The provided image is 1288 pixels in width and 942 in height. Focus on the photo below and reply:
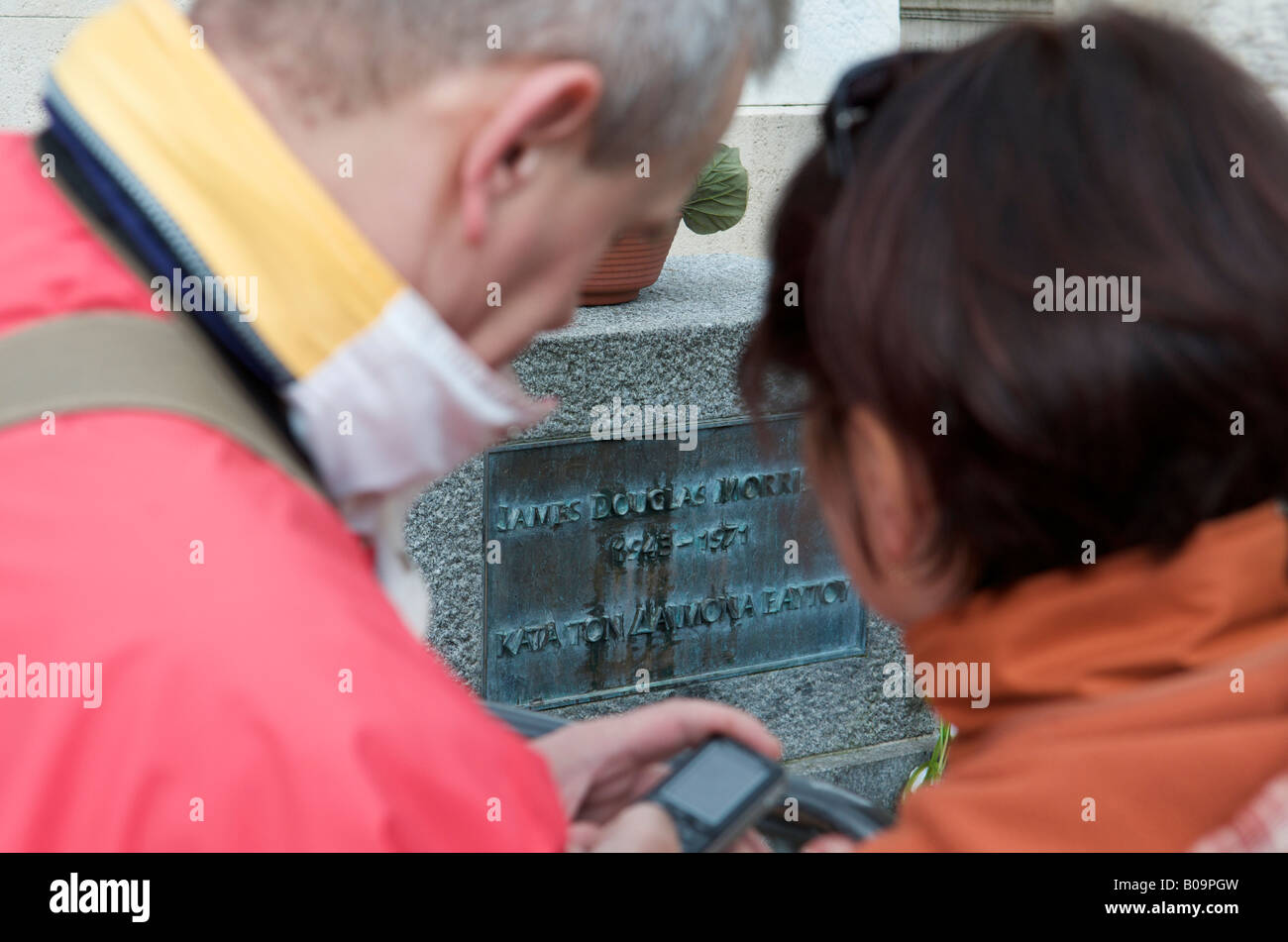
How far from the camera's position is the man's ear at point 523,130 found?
3.77 ft

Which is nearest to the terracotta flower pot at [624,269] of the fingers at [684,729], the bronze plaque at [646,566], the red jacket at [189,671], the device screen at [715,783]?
the bronze plaque at [646,566]

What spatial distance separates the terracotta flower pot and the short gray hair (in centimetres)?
223

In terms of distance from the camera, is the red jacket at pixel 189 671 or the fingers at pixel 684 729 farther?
the fingers at pixel 684 729

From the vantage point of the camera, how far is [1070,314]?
114cm

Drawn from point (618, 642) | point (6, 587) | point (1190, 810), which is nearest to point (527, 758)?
point (6, 587)

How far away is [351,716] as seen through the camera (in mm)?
938

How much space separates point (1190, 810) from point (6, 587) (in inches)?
36.7

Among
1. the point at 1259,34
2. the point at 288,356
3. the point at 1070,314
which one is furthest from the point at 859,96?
the point at 1259,34

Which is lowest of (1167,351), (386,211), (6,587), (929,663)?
(929,663)

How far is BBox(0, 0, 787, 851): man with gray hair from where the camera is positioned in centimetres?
93

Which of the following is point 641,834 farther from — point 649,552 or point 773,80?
point 773,80

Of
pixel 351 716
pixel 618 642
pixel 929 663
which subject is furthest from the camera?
pixel 618 642

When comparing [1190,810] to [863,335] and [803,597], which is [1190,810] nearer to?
[863,335]

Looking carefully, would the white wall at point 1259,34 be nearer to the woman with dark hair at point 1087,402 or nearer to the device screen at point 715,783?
the woman with dark hair at point 1087,402
